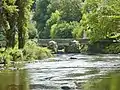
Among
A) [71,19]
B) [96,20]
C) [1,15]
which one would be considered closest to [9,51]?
[1,15]

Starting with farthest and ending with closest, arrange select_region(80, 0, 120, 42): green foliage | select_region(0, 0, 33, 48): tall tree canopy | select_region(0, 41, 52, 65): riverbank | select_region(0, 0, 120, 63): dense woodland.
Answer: select_region(0, 0, 33, 48): tall tree canopy, select_region(0, 41, 52, 65): riverbank, select_region(0, 0, 120, 63): dense woodland, select_region(80, 0, 120, 42): green foliage

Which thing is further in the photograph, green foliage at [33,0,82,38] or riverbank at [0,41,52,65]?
green foliage at [33,0,82,38]

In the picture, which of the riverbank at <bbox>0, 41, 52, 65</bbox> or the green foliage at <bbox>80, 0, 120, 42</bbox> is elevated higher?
the green foliage at <bbox>80, 0, 120, 42</bbox>

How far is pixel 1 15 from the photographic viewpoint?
43000 mm

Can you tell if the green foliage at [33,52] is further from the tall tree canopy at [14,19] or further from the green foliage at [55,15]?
the green foliage at [55,15]

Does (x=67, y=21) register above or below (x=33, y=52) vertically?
above

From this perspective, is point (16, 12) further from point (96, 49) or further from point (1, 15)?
→ point (96, 49)

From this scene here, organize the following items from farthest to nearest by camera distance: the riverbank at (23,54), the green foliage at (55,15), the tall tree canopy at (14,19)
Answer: the green foliage at (55,15), the tall tree canopy at (14,19), the riverbank at (23,54)

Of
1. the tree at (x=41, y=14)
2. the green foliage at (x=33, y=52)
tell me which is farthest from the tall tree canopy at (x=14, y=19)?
the tree at (x=41, y=14)

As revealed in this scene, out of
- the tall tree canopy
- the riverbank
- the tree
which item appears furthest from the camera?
the tree

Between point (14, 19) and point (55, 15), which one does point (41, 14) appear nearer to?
point (55, 15)

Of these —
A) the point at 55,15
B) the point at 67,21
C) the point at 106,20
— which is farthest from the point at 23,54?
the point at 55,15

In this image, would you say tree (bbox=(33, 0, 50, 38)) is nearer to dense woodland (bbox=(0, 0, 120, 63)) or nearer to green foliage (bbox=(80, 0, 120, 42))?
dense woodland (bbox=(0, 0, 120, 63))

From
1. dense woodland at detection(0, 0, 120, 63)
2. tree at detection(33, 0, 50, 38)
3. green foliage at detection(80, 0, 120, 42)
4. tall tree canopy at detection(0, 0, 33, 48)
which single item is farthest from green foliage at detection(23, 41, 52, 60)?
tree at detection(33, 0, 50, 38)
